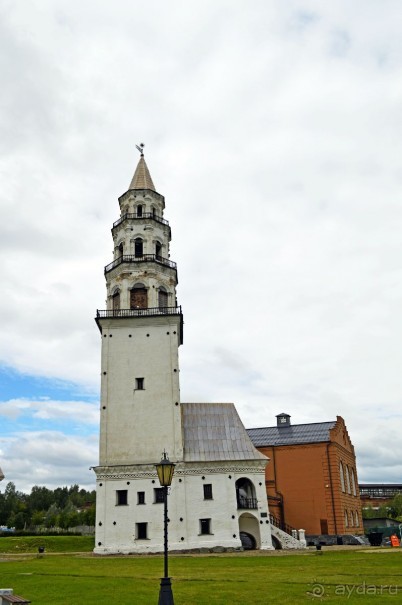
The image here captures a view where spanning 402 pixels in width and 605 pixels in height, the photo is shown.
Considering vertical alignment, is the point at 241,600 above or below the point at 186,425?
below

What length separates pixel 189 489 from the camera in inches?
1570

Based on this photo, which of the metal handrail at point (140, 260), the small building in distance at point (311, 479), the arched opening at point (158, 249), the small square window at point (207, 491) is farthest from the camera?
the small building in distance at point (311, 479)

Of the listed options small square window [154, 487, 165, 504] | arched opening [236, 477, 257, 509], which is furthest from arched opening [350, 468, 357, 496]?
small square window [154, 487, 165, 504]

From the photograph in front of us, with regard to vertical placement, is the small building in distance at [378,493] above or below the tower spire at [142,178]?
below

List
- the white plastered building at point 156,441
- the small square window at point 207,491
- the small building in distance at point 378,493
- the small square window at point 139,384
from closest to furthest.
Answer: the white plastered building at point 156,441, the small square window at point 207,491, the small square window at point 139,384, the small building in distance at point 378,493

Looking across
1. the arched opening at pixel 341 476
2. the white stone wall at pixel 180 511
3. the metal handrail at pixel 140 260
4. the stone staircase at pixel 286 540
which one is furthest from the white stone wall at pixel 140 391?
the arched opening at pixel 341 476

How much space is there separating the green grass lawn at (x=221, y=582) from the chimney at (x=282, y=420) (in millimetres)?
30706

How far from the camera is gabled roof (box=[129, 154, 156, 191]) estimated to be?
163ft

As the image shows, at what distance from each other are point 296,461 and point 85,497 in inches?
4704

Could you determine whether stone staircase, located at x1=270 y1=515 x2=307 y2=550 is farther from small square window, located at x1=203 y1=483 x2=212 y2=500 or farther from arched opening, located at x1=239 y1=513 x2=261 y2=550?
small square window, located at x1=203 y1=483 x2=212 y2=500

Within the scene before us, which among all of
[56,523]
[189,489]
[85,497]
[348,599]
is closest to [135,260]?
[189,489]

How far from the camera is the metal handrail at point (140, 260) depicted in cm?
4566

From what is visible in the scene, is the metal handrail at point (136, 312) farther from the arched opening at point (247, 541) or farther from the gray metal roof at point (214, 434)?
the arched opening at point (247, 541)

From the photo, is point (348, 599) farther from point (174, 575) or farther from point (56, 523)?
point (56, 523)
